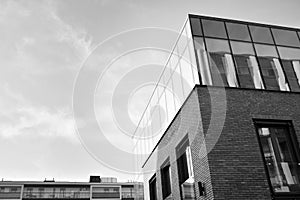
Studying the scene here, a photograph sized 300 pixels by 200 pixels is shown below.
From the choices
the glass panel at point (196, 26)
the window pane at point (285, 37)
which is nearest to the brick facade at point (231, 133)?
the glass panel at point (196, 26)

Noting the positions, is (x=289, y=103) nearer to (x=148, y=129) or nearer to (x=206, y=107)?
(x=206, y=107)

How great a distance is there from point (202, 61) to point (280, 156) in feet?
15.0

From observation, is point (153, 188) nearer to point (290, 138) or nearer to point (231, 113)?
point (231, 113)

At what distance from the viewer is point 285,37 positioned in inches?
583

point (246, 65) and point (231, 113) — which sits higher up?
point (246, 65)

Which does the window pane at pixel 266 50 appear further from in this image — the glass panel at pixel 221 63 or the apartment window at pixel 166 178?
the apartment window at pixel 166 178

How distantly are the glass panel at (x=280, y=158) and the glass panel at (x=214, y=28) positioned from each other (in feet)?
14.6

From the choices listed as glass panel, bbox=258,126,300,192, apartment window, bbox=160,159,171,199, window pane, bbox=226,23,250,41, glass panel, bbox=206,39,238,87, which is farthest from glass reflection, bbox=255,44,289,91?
apartment window, bbox=160,159,171,199

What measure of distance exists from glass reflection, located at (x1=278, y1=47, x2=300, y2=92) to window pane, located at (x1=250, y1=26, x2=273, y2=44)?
69 centimetres

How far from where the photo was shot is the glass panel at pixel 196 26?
13.3 meters

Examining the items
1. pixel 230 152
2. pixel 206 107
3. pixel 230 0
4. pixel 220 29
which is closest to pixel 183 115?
pixel 206 107

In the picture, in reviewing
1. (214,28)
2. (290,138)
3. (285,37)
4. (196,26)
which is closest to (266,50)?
(285,37)

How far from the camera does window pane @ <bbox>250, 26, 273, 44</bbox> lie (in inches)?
559

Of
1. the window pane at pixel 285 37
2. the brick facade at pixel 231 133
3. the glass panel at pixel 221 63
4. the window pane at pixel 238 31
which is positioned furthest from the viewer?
the window pane at pixel 285 37
